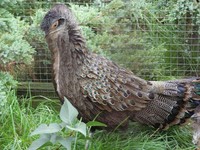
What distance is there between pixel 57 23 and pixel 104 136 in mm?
929

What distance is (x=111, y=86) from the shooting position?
123 inches

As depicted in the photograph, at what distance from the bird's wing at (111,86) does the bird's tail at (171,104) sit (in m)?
0.08

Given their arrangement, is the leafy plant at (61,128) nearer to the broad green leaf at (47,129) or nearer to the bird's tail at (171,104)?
the broad green leaf at (47,129)

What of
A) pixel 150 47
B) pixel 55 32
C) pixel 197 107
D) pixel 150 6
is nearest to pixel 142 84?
pixel 197 107

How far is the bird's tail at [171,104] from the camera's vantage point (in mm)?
3225

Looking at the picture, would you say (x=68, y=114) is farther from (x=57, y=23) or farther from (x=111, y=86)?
(x=57, y=23)

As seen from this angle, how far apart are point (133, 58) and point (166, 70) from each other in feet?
1.28

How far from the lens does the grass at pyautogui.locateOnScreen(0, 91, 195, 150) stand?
3.19 m

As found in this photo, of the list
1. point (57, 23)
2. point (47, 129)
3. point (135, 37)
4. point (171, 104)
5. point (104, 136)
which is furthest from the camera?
point (135, 37)

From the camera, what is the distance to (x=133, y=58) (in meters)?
4.05

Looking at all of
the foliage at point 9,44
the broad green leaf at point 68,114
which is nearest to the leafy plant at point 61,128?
the broad green leaf at point 68,114

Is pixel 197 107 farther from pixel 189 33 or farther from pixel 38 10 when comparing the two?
pixel 38 10

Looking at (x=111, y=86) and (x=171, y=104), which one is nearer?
(x=111, y=86)

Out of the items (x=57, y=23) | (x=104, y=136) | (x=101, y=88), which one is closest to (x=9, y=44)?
(x=57, y=23)
